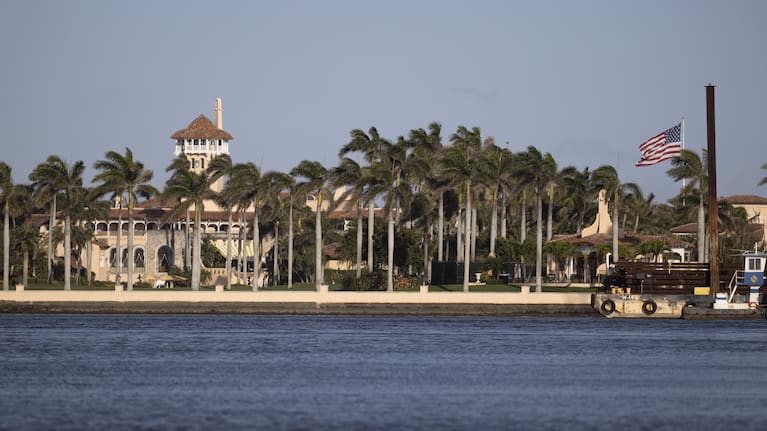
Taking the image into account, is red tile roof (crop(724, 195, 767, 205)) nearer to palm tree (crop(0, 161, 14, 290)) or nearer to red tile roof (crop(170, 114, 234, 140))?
red tile roof (crop(170, 114, 234, 140))

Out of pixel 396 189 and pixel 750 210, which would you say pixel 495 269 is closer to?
pixel 396 189

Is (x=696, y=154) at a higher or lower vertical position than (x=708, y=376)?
higher

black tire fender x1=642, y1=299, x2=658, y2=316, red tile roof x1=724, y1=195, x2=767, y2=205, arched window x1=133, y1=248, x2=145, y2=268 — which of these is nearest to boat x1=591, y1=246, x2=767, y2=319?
black tire fender x1=642, y1=299, x2=658, y2=316

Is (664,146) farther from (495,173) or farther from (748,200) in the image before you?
A: (748,200)

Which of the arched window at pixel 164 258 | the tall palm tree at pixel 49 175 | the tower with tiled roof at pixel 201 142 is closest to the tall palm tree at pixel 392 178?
the tall palm tree at pixel 49 175

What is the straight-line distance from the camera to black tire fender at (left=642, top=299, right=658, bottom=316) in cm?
8762

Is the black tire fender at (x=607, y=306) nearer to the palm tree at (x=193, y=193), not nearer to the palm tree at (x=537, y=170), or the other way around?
the palm tree at (x=537, y=170)

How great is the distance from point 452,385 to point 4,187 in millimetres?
66135

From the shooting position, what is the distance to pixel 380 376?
52.9 m

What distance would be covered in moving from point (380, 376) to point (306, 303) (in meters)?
42.5

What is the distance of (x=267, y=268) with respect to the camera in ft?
476

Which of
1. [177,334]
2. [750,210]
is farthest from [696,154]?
[750,210]

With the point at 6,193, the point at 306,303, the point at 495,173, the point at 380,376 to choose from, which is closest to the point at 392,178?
the point at 495,173

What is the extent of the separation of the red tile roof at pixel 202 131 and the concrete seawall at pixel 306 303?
10124cm
